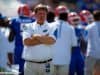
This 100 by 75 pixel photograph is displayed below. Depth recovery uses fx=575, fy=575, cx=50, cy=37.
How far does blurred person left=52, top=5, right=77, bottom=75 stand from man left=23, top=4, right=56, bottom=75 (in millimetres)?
1749

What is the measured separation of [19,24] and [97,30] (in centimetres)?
176

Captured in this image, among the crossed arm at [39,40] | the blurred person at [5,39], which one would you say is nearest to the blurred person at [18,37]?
the blurred person at [5,39]

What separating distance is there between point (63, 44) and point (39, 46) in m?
2.08

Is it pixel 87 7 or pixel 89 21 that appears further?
pixel 87 7

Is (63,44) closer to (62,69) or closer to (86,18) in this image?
(62,69)

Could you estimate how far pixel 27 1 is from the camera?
28.9 meters

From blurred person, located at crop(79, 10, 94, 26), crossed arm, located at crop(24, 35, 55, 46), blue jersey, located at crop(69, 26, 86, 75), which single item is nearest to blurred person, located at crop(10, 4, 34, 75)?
blue jersey, located at crop(69, 26, 86, 75)

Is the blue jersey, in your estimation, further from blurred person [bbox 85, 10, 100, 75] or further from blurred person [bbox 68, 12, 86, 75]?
blurred person [bbox 85, 10, 100, 75]

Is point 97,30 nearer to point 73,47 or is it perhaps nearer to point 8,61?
point 73,47

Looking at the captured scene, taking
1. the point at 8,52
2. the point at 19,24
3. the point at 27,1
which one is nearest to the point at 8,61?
the point at 8,52

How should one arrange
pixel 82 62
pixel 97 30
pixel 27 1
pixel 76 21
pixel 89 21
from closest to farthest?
1. pixel 97 30
2. pixel 82 62
3. pixel 76 21
4. pixel 89 21
5. pixel 27 1

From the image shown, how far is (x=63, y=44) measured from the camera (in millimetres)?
11914

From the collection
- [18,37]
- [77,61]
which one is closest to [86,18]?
[77,61]

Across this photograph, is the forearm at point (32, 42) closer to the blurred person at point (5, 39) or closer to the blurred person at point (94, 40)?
the blurred person at point (94, 40)
